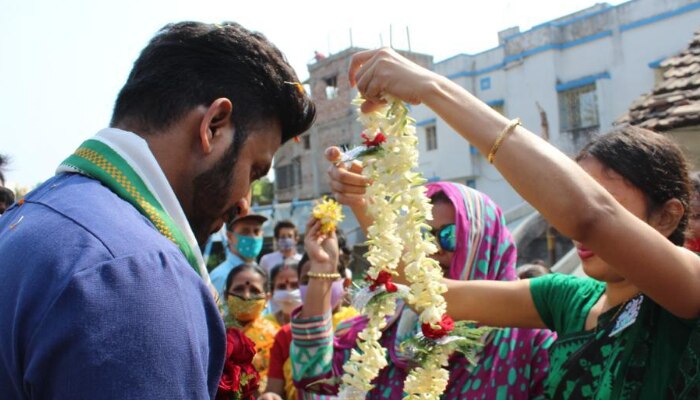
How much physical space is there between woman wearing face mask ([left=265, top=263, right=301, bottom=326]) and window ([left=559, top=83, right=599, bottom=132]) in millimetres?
19671

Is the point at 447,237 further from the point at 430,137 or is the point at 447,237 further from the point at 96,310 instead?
the point at 430,137

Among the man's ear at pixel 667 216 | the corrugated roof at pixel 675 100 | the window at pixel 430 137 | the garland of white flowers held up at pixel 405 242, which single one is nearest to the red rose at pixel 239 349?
the garland of white flowers held up at pixel 405 242

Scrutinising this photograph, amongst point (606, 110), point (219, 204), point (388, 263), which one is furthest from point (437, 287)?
point (606, 110)

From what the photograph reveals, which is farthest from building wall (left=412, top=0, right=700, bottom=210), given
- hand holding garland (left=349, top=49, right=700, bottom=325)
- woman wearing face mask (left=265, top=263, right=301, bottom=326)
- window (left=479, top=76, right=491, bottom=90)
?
hand holding garland (left=349, top=49, right=700, bottom=325)

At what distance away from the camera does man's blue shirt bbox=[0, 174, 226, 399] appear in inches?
46.1

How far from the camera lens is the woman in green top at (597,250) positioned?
6.40 feet

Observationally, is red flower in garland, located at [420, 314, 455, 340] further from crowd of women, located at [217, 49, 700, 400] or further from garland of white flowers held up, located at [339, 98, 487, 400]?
crowd of women, located at [217, 49, 700, 400]

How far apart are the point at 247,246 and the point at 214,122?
20.1 feet

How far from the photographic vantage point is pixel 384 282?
2666 millimetres

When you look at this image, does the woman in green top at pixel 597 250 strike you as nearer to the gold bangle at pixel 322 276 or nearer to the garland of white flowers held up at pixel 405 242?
the garland of white flowers held up at pixel 405 242

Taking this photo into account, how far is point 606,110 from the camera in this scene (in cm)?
2344

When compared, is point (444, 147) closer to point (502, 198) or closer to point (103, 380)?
point (502, 198)

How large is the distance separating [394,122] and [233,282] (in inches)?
140

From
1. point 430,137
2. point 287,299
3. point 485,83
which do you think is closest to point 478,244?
point 287,299
